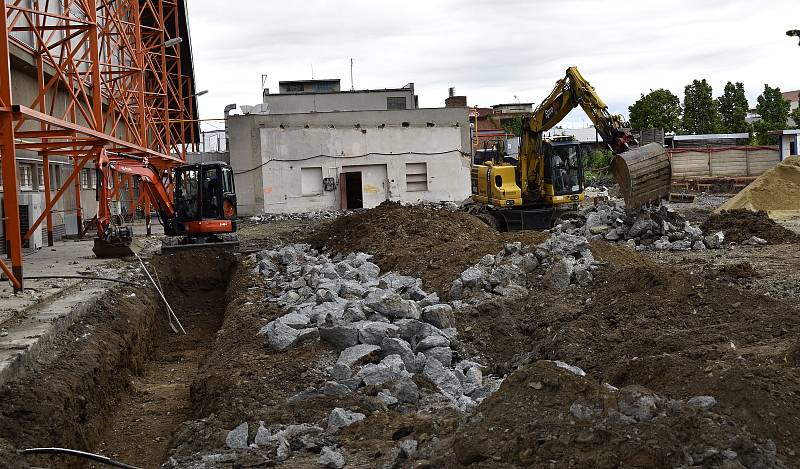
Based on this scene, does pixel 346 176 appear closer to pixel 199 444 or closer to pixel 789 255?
pixel 789 255

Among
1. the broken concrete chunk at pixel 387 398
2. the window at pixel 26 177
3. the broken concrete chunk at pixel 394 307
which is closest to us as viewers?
the broken concrete chunk at pixel 387 398

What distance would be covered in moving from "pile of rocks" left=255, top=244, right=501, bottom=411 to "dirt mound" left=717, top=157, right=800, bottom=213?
17.3 meters

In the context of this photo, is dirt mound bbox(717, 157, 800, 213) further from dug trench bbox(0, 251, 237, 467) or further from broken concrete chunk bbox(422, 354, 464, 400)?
broken concrete chunk bbox(422, 354, 464, 400)

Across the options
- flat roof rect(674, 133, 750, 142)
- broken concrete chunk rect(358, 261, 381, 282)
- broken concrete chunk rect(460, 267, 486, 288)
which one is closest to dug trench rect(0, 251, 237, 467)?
broken concrete chunk rect(358, 261, 381, 282)

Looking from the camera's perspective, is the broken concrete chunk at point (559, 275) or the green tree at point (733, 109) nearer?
→ the broken concrete chunk at point (559, 275)

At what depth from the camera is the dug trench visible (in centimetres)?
780

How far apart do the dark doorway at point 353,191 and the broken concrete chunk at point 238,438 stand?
34126 millimetres

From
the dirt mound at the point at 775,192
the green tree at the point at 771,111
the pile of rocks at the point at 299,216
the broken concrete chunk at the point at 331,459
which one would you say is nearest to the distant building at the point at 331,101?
the pile of rocks at the point at 299,216

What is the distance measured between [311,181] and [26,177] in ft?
57.7

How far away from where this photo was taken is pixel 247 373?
864 centimetres

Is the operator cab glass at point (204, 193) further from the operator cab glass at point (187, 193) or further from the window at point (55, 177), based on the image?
the window at point (55, 177)

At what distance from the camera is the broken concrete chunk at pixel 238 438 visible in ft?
21.7

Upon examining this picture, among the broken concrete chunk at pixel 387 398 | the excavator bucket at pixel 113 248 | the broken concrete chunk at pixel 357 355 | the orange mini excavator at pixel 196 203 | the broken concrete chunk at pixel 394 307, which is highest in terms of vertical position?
the orange mini excavator at pixel 196 203

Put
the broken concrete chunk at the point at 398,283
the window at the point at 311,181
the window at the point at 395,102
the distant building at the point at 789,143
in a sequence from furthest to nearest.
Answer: the window at the point at 395,102 → the distant building at the point at 789,143 → the window at the point at 311,181 → the broken concrete chunk at the point at 398,283
